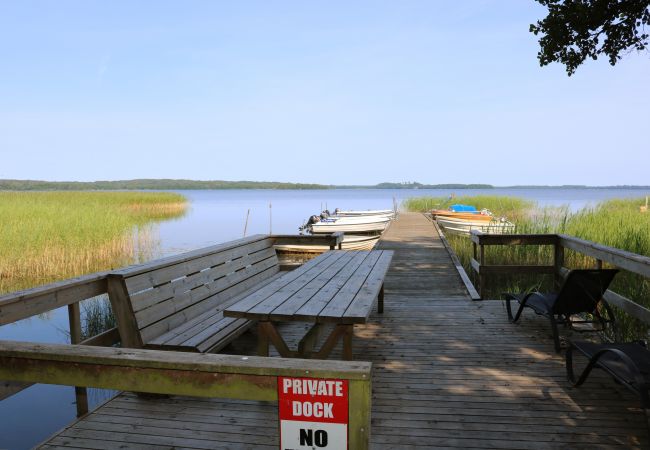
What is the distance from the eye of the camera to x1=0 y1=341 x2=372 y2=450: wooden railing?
4.44ft

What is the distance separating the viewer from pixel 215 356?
1.46m

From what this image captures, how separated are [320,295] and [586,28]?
6.07 metres

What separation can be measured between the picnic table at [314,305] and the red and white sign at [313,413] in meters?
1.55

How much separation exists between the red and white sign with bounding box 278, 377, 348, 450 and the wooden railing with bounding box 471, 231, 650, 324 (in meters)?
3.23

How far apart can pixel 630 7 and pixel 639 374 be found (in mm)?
6047

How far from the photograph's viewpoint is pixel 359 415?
1.35 metres

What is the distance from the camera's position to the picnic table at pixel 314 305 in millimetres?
3023

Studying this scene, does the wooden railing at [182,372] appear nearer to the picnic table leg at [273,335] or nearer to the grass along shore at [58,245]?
the picnic table leg at [273,335]

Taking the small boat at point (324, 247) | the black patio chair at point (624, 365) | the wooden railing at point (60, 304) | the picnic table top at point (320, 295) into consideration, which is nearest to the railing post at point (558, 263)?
the picnic table top at point (320, 295)

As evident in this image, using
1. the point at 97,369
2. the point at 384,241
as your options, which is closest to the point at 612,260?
the point at 97,369

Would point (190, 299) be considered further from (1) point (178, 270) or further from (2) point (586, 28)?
(2) point (586, 28)

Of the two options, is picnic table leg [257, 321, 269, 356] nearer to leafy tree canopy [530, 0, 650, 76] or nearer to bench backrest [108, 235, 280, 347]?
bench backrest [108, 235, 280, 347]

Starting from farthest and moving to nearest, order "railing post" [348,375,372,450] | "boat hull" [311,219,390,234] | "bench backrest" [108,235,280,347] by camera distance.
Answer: "boat hull" [311,219,390,234]
"bench backrest" [108,235,280,347]
"railing post" [348,375,372,450]

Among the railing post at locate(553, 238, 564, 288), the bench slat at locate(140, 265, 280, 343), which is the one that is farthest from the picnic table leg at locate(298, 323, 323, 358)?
the railing post at locate(553, 238, 564, 288)
